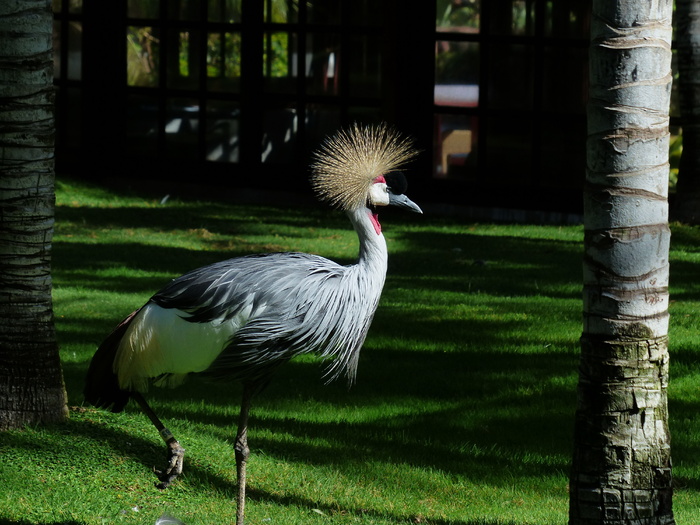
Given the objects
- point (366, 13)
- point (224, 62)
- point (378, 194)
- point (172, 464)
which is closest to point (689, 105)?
point (366, 13)

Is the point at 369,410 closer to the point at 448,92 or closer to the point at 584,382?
the point at 584,382

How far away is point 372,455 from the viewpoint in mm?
6113

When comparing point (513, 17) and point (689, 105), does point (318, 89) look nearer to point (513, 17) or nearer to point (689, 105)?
point (513, 17)

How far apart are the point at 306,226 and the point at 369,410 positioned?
259 inches

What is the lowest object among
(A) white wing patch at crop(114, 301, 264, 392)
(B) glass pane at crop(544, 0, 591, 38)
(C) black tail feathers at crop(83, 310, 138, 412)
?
(C) black tail feathers at crop(83, 310, 138, 412)

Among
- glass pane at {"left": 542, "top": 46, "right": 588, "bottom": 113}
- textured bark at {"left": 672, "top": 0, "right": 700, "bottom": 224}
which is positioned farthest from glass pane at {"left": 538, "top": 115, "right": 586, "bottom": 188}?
textured bark at {"left": 672, "top": 0, "right": 700, "bottom": 224}

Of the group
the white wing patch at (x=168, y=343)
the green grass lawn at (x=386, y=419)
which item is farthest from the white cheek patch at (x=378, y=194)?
the green grass lawn at (x=386, y=419)

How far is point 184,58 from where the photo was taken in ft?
53.7

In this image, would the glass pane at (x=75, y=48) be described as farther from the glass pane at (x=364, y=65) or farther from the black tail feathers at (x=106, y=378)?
the black tail feathers at (x=106, y=378)

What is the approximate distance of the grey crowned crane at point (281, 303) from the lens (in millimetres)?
Answer: 5000

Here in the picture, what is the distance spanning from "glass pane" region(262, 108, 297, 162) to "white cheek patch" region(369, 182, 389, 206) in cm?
1072

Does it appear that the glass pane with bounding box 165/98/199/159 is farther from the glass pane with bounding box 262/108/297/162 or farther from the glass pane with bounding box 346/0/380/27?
the glass pane with bounding box 346/0/380/27

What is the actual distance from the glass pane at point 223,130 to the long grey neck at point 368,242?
11369mm

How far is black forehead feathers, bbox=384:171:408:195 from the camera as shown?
5227 millimetres
